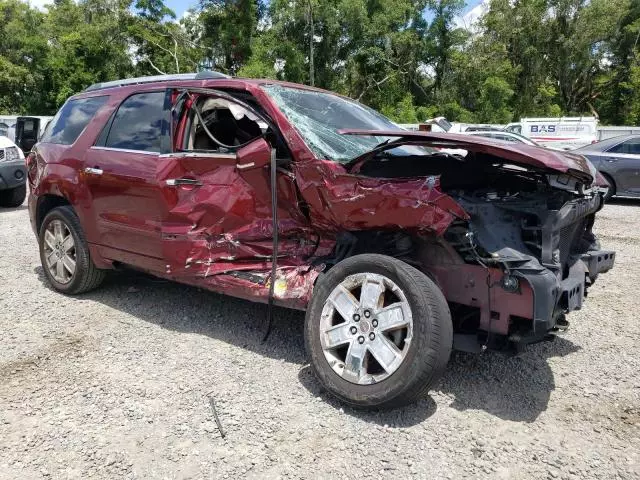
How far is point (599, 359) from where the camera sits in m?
3.90

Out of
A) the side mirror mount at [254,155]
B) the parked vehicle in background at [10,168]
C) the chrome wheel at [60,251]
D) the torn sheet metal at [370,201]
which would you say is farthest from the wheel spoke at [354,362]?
the parked vehicle in background at [10,168]

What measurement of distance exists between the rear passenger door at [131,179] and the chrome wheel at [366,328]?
1540mm

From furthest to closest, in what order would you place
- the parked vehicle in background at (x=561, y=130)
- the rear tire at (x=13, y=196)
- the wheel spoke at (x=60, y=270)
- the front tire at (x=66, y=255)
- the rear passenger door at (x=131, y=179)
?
the parked vehicle in background at (x=561, y=130) → the rear tire at (x=13, y=196) → the wheel spoke at (x=60, y=270) → the front tire at (x=66, y=255) → the rear passenger door at (x=131, y=179)

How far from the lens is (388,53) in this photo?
3516cm

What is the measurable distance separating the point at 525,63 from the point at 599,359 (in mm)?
35693

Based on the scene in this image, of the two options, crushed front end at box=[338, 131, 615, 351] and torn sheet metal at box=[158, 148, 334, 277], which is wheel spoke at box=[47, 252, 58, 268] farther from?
crushed front end at box=[338, 131, 615, 351]

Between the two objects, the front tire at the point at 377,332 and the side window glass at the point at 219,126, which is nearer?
the front tire at the point at 377,332

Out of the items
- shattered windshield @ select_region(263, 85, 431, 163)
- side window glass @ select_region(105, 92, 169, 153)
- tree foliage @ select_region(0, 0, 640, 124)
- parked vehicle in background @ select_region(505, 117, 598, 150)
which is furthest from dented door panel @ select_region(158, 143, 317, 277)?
tree foliage @ select_region(0, 0, 640, 124)

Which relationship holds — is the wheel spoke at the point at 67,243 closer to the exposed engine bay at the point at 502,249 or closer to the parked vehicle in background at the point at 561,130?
the exposed engine bay at the point at 502,249

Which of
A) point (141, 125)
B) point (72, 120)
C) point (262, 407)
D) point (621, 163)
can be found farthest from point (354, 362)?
point (621, 163)

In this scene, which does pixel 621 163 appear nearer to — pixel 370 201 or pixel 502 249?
pixel 502 249

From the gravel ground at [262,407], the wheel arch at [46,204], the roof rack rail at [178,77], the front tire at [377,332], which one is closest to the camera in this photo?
the gravel ground at [262,407]

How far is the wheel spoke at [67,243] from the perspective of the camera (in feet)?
16.1

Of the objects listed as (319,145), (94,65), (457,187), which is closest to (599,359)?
(457,187)
